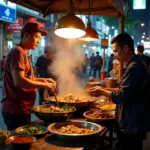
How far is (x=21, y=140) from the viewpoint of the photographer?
2576 millimetres

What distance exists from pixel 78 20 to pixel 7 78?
1.38 m

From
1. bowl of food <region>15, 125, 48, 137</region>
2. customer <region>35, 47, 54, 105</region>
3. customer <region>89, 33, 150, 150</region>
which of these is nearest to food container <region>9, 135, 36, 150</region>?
bowl of food <region>15, 125, 48, 137</region>

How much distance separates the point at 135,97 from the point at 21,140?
4.75 feet

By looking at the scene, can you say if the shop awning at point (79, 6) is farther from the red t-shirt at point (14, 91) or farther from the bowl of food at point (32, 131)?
the bowl of food at point (32, 131)

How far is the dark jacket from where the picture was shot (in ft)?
10.3

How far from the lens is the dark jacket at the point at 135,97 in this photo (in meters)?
3.13

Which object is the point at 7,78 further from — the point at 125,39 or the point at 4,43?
the point at 4,43

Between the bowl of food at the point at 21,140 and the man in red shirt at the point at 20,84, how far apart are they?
87 cm

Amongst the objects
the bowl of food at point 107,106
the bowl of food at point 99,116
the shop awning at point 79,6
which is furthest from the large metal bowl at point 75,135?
the shop awning at point 79,6

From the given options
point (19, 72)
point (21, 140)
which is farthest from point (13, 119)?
point (21, 140)

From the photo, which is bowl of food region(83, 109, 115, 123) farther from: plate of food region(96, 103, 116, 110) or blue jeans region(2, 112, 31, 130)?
blue jeans region(2, 112, 31, 130)

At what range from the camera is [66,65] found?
6512mm

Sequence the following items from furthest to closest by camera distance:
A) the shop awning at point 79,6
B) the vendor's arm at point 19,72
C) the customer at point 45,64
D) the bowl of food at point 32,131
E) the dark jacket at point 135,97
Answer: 1. the customer at point 45,64
2. the shop awning at point 79,6
3. the vendor's arm at point 19,72
4. the dark jacket at point 135,97
5. the bowl of food at point 32,131

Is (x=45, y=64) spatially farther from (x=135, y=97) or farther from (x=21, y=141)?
(x=21, y=141)
